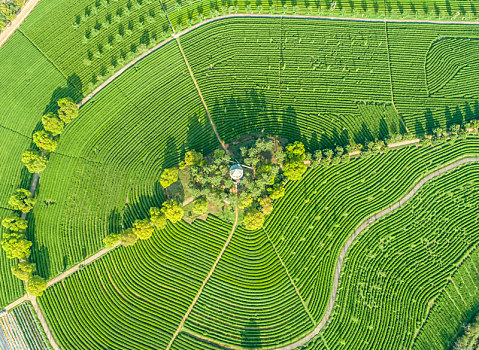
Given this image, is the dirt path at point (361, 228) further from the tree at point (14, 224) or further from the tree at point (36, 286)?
the tree at point (14, 224)

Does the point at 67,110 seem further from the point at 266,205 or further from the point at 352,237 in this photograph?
the point at 352,237

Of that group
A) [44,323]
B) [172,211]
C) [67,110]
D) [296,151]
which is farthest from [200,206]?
[44,323]

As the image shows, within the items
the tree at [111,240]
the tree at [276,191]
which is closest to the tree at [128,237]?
the tree at [111,240]

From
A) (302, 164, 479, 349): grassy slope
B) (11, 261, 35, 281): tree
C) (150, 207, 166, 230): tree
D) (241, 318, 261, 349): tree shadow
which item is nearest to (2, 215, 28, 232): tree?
(11, 261, 35, 281): tree

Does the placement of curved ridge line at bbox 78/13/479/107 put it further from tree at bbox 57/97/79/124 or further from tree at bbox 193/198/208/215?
tree at bbox 193/198/208/215

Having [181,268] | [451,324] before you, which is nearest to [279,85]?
[181,268]

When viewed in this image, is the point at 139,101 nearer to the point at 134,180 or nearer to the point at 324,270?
the point at 134,180
